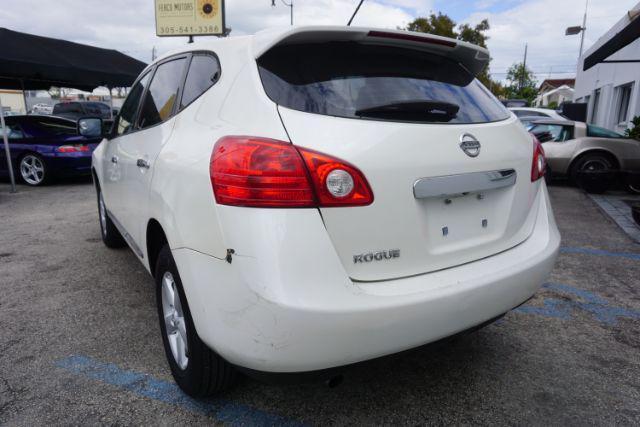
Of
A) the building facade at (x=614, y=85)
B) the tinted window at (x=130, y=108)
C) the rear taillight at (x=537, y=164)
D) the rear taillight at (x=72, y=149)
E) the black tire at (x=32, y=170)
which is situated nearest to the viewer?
the rear taillight at (x=537, y=164)

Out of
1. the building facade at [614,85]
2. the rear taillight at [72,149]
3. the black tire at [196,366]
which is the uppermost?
the building facade at [614,85]

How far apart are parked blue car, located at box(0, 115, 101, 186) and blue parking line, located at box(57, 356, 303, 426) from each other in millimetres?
7615

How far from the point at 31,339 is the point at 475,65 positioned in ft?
9.95

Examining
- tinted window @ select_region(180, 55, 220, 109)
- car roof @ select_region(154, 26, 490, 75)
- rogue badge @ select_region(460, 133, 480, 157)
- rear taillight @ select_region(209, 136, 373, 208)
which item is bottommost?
rear taillight @ select_region(209, 136, 373, 208)

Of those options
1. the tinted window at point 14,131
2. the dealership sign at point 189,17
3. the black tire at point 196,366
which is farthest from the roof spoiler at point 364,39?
the dealership sign at point 189,17

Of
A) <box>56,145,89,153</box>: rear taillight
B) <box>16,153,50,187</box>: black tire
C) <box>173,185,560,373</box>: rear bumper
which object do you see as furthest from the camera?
<box>16,153,50,187</box>: black tire

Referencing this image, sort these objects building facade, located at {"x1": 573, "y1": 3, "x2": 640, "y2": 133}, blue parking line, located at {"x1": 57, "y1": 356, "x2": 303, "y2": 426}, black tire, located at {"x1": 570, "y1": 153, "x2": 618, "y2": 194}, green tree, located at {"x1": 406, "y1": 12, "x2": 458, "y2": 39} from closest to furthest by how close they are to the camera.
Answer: blue parking line, located at {"x1": 57, "y1": 356, "x2": 303, "y2": 426}
black tire, located at {"x1": 570, "y1": 153, "x2": 618, "y2": 194}
building facade, located at {"x1": 573, "y1": 3, "x2": 640, "y2": 133}
green tree, located at {"x1": 406, "y1": 12, "x2": 458, "y2": 39}

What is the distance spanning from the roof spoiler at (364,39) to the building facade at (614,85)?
7.97 m

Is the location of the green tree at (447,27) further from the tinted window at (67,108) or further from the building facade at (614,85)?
the tinted window at (67,108)

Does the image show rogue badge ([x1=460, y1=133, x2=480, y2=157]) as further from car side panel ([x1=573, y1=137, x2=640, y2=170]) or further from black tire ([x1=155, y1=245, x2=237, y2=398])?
car side panel ([x1=573, y1=137, x2=640, y2=170])

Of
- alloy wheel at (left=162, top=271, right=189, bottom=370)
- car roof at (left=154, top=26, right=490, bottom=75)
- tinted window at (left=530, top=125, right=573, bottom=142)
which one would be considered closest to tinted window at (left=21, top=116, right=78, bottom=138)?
alloy wheel at (left=162, top=271, right=189, bottom=370)

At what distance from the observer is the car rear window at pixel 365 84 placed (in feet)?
5.97

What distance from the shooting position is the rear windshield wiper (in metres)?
1.85

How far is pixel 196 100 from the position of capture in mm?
2256
